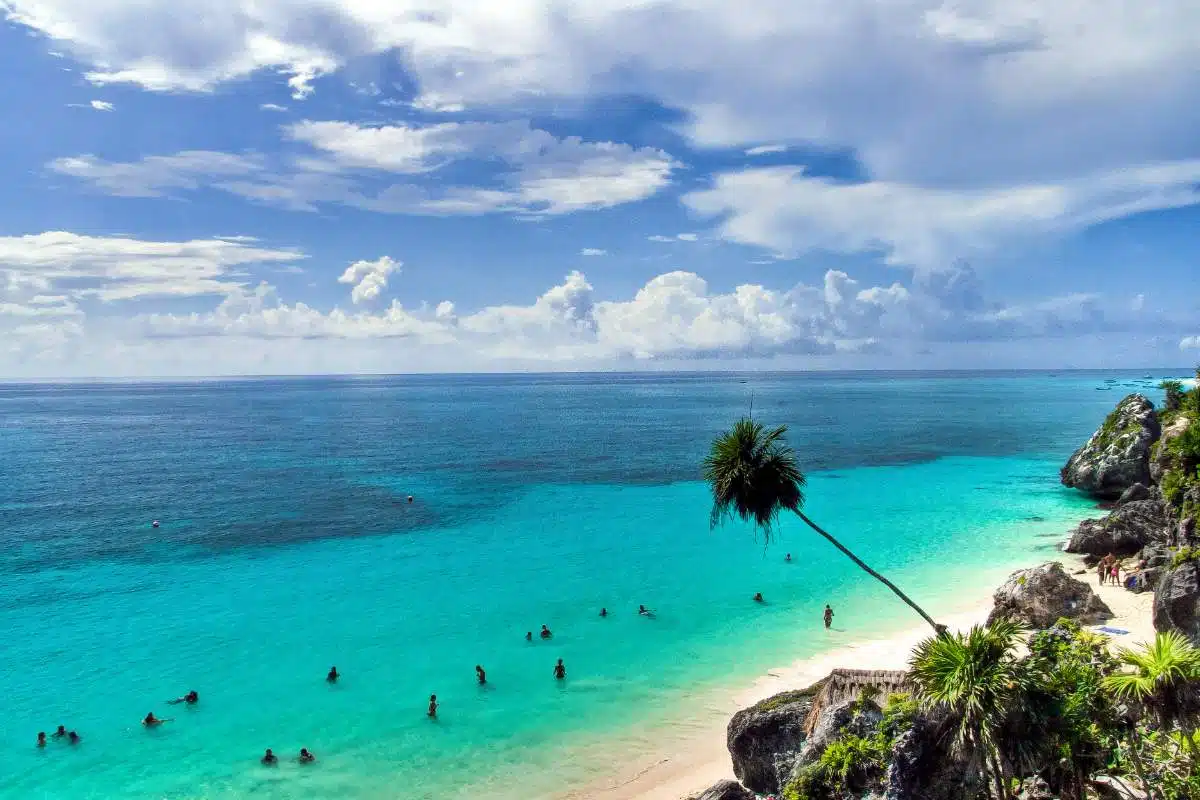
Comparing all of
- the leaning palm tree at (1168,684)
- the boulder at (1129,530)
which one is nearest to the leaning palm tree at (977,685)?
the leaning palm tree at (1168,684)

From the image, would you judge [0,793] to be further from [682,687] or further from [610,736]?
[682,687]

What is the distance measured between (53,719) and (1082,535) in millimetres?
64637

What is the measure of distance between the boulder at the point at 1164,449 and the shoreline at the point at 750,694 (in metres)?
9.34

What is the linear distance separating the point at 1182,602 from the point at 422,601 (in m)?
43.1

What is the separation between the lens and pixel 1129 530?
51.1 meters

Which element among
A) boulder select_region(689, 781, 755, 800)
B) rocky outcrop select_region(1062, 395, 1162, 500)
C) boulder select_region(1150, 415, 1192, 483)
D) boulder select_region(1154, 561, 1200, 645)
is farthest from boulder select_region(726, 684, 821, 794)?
rocky outcrop select_region(1062, 395, 1162, 500)

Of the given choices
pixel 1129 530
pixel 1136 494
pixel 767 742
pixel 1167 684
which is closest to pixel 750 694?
pixel 767 742

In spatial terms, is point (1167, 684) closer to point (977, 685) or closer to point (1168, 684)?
point (1168, 684)

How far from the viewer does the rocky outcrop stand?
7362 centimetres

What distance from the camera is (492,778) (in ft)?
103

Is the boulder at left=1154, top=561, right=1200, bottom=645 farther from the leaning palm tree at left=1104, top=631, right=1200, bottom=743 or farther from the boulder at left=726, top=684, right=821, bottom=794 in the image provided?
the boulder at left=726, top=684, right=821, bottom=794

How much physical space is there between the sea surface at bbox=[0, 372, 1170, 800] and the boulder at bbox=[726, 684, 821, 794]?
7305mm

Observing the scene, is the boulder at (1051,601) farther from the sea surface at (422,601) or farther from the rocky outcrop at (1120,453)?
the rocky outcrop at (1120,453)

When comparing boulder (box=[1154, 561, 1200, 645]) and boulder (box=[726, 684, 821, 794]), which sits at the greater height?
boulder (box=[1154, 561, 1200, 645])
